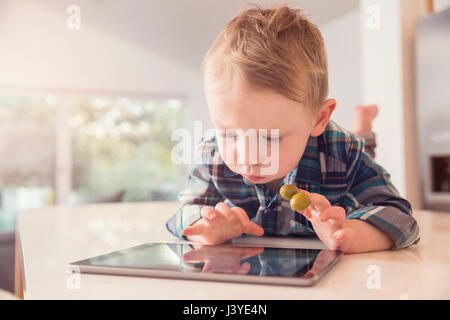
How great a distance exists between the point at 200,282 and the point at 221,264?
46mm

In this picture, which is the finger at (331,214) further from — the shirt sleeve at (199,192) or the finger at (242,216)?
the shirt sleeve at (199,192)

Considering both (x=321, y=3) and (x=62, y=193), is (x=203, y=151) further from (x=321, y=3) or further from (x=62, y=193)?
(x=62, y=193)

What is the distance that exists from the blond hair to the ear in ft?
0.03

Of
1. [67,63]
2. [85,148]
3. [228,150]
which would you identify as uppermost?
[67,63]

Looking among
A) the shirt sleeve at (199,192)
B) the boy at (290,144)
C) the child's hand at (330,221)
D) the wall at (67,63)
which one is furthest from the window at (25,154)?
the child's hand at (330,221)

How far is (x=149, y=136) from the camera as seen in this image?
5.29m

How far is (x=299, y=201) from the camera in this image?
0.42m

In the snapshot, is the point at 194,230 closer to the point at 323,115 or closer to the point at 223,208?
the point at 223,208

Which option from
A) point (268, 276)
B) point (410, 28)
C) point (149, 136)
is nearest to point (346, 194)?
point (268, 276)

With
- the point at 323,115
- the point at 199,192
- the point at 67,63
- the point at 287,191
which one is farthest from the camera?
the point at 67,63

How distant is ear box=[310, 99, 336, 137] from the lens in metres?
0.56

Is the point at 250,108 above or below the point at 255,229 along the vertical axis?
above

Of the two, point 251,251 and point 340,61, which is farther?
point 340,61

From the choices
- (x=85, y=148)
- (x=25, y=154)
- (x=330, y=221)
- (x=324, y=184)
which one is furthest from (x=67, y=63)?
(x=330, y=221)
